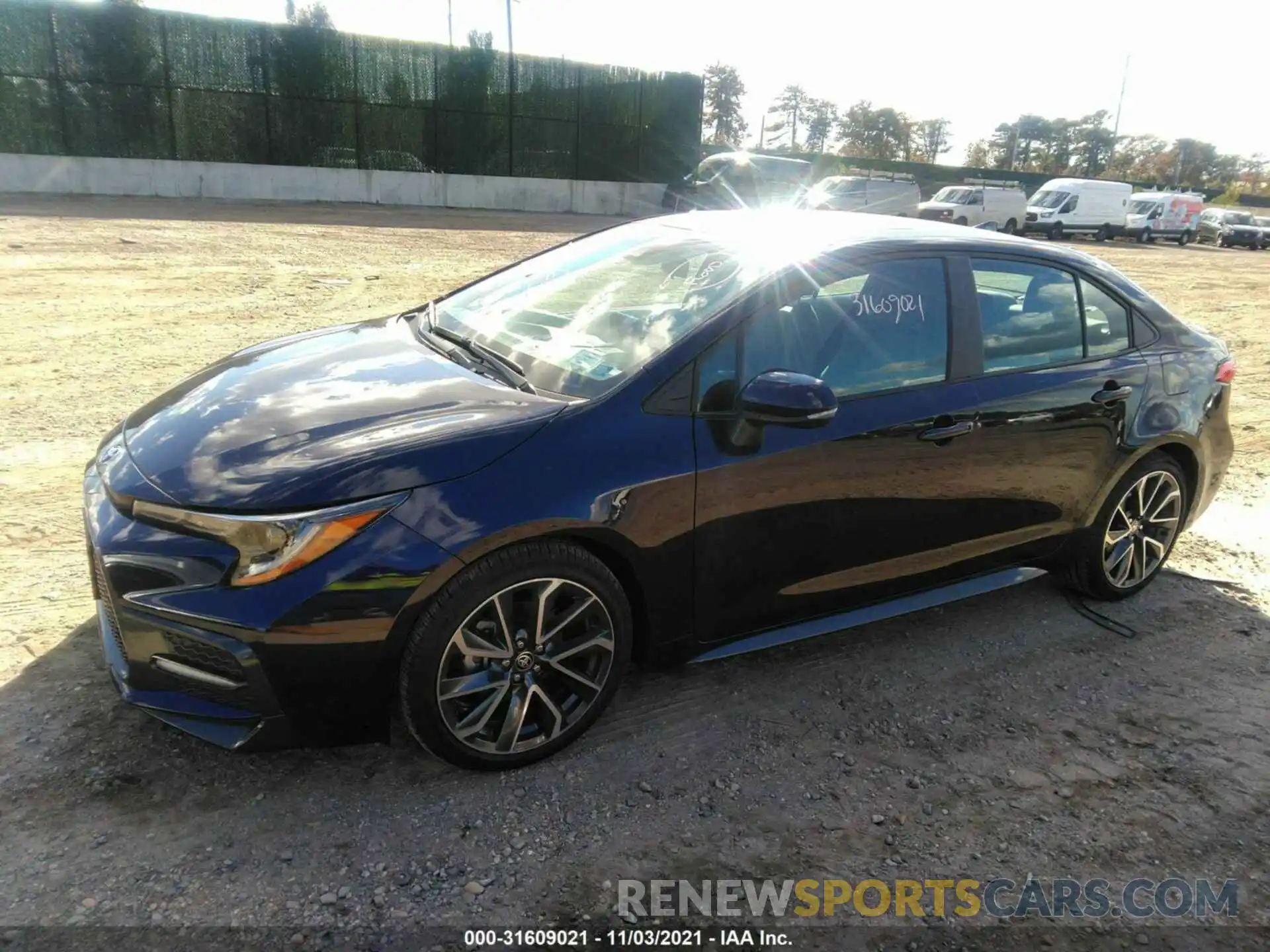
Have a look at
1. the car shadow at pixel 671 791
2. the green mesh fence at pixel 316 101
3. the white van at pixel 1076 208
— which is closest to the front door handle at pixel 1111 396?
the car shadow at pixel 671 791

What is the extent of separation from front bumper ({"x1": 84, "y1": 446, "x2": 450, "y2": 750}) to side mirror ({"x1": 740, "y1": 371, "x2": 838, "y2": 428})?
3.53 feet

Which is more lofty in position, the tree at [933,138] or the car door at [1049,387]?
the tree at [933,138]

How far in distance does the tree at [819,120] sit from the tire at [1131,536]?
109m

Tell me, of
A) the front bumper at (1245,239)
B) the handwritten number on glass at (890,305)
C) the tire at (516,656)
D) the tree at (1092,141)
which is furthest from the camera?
the tree at (1092,141)

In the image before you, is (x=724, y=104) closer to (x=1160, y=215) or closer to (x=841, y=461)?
(x=1160, y=215)

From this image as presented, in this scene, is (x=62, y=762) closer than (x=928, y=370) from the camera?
Yes

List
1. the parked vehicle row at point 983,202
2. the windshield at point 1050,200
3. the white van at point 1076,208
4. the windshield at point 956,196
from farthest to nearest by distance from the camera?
1. the windshield at point 1050,200
2. the white van at point 1076,208
3. the windshield at point 956,196
4. the parked vehicle row at point 983,202

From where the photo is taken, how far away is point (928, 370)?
3.41 meters

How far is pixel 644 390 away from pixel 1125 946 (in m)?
2.05

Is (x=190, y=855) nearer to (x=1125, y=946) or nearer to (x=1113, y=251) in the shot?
(x=1125, y=946)

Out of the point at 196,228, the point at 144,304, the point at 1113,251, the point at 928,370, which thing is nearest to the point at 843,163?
the point at 1113,251

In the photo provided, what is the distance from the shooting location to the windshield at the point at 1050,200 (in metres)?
31.5

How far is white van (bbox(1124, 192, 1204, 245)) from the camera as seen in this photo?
114 ft

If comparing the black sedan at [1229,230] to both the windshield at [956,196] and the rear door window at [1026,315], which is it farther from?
the rear door window at [1026,315]
